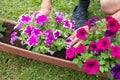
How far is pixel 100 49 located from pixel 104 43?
0.11 meters

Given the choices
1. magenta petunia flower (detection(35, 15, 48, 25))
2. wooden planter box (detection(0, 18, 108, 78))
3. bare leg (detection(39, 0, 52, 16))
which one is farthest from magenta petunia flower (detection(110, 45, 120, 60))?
bare leg (detection(39, 0, 52, 16))

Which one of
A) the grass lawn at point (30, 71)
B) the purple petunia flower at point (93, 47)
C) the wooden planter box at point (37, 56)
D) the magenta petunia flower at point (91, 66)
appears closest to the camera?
the magenta petunia flower at point (91, 66)

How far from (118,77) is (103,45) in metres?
0.26

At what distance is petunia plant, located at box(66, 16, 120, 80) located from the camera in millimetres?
1986

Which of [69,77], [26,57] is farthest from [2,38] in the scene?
[69,77]

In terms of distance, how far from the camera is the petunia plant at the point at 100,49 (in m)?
1.99

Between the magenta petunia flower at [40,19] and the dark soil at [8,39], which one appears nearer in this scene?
the magenta petunia flower at [40,19]

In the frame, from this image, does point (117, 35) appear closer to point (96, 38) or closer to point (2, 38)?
point (96, 38)

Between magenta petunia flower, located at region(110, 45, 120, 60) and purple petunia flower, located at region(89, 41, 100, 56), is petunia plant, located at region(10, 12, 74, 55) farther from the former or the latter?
magenta petunia flower, located at region(110, 45, 120, 60)

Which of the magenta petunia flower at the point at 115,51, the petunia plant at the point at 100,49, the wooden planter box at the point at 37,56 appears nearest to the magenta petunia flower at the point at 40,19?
the wooden planter box at the point at 37,56

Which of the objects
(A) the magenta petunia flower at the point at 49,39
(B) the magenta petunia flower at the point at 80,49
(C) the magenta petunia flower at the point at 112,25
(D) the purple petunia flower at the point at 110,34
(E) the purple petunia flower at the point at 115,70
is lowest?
(E) the purple petunia flower at the point at 115,70

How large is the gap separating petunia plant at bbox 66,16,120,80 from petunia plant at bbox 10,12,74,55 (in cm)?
31

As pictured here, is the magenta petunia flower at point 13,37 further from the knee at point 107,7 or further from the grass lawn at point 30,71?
the knee at point 107,7

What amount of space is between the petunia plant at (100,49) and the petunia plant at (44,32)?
0.31m
